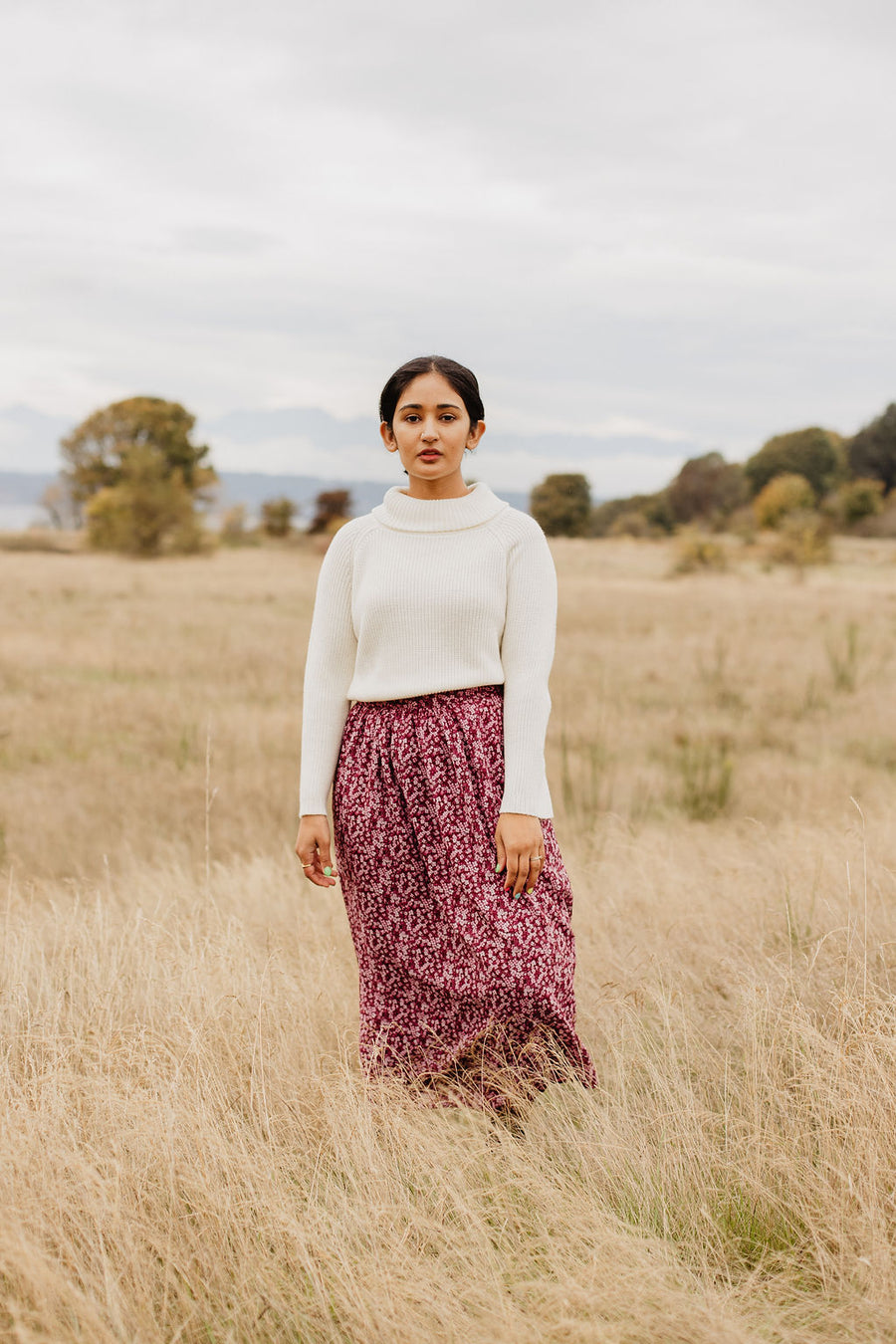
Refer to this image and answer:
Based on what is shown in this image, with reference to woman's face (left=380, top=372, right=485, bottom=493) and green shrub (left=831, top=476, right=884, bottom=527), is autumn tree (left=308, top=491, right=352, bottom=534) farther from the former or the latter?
woman's face (left=380, top=372, right=485, bottom=493)

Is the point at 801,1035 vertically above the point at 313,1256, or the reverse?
the point at 801,1035

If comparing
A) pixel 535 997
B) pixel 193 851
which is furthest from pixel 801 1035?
pixel 193 851

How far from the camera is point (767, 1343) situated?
163 cm

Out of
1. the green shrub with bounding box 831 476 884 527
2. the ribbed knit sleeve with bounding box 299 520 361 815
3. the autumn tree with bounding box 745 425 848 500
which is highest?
the autumn tree with bounding box 745 425 848 500

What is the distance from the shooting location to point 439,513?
7.95ft

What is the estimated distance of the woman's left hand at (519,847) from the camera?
2.28 meters

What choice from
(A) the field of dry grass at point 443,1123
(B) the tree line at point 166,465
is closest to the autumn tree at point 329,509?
(B) the tree line at point 166,465

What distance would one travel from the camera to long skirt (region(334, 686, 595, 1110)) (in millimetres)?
2354

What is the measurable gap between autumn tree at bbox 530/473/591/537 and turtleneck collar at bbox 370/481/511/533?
44.8 m

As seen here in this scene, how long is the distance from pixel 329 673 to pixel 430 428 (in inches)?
26.3

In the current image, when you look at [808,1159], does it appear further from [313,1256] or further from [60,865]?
[60,865]

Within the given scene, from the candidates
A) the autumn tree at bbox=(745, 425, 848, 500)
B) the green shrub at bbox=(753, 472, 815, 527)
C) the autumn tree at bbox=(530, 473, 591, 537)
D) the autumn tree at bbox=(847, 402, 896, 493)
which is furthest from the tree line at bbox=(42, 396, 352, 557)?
the autumn tree at bbox=(847, 402, 896, 493)

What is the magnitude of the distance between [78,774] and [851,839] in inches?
206

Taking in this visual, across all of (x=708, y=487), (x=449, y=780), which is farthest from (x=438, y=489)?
(x=708, y=487)
